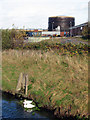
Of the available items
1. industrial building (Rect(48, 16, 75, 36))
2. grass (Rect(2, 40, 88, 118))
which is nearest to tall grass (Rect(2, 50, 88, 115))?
grass (Rect(2, 40, 88, 118))

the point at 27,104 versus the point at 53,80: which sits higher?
the point at 53,80

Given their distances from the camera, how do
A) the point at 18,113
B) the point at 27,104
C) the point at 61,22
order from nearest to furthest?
1. the point at 18,113
2. the point at 27,104
3. the point at 61,22

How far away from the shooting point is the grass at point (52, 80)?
9367 mm

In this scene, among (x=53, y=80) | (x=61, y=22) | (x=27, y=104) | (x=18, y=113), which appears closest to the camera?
(x=18, y=113)

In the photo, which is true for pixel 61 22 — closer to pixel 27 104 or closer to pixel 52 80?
pixel 52 80

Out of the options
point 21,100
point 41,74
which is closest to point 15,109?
point 21,100

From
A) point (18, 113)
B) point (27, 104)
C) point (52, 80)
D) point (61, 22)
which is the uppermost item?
point (61, 22)

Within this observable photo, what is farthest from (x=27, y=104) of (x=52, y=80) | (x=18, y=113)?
(x=52, y=80)

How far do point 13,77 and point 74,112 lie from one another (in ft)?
22.1

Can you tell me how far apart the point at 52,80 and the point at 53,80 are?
0.06 meters

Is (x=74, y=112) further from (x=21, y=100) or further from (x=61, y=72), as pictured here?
(x=61, y=72)

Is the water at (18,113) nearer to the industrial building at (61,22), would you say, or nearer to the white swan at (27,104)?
the white swan at (27,104)

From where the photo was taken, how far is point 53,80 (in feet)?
39.6

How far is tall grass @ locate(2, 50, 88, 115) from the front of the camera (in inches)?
366
